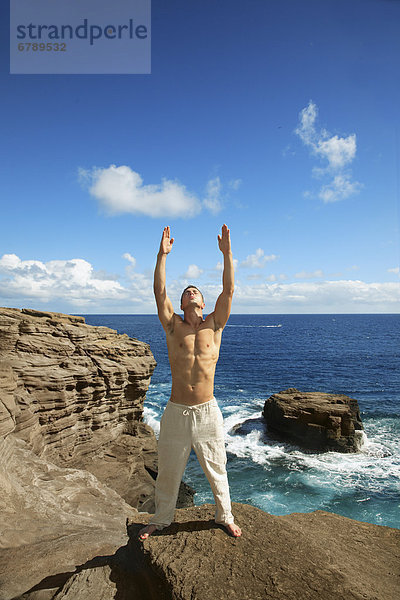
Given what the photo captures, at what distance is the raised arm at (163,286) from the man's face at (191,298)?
0.75ft

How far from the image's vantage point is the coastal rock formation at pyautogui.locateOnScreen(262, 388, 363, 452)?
66.5ft

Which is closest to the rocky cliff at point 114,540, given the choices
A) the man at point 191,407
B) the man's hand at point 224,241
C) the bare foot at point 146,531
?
the bare foot at point 146,531

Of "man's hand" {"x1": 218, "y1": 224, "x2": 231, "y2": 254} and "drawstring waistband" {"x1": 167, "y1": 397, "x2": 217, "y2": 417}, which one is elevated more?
"man's hand" {"x1": 218, "y1": 224, "x2": 231, "y2": 254}

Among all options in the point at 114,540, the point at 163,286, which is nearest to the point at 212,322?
the point at 163,286

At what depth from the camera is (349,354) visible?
61125 millimetres

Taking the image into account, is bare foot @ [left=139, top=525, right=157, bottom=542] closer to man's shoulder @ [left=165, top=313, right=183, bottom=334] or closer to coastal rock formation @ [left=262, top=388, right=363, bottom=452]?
man's shoulder @ [left=165, top=313, right=183, bottom=334]

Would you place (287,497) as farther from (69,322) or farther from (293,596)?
(293,596)

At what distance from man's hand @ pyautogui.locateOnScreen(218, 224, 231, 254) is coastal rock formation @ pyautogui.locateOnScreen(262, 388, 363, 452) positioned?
1877cm

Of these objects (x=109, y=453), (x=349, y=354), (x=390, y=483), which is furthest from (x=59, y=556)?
(x=349, y=354)

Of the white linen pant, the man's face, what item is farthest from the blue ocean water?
the man's face

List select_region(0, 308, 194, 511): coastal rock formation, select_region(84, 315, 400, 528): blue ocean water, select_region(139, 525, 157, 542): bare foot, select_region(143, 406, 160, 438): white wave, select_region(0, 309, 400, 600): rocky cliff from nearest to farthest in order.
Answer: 1. select_region(0, 309, 400, 600): rocky cliff
2. select_region(139, 525, 157, 542): bare foot
3. select_region(0, 308, 194, 511): coastal rock formation
4. select_region(84, 315, 400, 528): blue ocean water
5. select_region(143, 406, 160, 438): white wave

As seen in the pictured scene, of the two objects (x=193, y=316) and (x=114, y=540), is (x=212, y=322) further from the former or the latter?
(x=114, y=540)

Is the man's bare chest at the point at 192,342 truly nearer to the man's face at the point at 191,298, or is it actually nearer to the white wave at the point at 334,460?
the man's face at the point at 191,298

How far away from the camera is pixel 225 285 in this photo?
5.03 m
